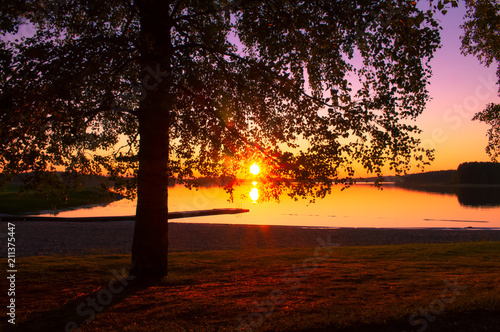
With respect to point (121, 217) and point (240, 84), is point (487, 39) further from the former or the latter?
point (121, 217)

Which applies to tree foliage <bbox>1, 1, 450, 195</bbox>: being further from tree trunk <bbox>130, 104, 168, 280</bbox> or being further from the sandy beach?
the sandy beach

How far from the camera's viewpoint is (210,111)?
11.2m

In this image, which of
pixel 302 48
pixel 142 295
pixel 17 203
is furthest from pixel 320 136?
pixel 17 203

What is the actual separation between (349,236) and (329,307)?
18698 mm

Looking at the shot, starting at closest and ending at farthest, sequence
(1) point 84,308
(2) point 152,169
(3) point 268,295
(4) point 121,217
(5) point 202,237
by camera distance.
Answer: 1. (1) point 84,308
2. (3) point 268,295
3. (2) point 152,169
4. (5) point 202,237
5. (4) point 121,217

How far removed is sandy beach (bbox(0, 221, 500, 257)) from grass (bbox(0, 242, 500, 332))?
5408 mm

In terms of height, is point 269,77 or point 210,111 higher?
point 269,77

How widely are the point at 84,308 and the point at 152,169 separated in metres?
3.66

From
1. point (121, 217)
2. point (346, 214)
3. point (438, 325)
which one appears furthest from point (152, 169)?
point (346, 214)

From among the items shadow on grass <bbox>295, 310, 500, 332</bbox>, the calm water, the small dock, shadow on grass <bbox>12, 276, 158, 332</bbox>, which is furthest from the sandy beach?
shadow on grass <bbox>295, 310, 500, 332</bbox>

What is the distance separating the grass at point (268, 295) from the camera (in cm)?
660

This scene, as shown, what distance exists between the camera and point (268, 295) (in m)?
8.40

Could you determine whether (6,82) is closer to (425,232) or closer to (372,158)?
(372,158)

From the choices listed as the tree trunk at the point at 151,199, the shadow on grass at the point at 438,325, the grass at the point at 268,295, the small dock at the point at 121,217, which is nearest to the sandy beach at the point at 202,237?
the small dock at the point at 121,217
